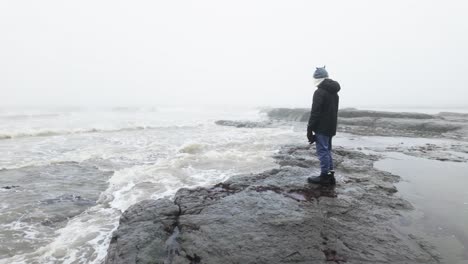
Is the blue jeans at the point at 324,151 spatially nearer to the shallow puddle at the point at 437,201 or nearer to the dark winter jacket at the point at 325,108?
the dark winter jacket at the point at 325,108

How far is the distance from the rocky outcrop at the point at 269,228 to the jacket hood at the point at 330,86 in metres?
1.97

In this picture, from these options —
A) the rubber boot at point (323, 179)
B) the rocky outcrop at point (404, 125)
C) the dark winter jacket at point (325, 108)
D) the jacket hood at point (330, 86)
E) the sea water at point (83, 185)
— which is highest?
the jacket hood at point (330, 86)

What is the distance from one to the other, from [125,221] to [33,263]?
135 cm

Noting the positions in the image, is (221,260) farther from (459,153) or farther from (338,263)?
(459,153)

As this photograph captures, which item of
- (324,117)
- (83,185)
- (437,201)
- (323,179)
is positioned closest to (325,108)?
(324,117)

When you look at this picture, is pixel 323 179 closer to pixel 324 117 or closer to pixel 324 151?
pixel 324 151

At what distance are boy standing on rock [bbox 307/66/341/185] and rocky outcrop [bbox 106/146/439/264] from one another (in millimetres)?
408

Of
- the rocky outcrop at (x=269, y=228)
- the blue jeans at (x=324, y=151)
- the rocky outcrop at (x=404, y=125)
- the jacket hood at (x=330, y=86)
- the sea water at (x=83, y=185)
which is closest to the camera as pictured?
the rocky outcrop at (x=269, y=228)

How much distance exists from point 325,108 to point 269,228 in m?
2.95

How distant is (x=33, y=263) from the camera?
4125mm

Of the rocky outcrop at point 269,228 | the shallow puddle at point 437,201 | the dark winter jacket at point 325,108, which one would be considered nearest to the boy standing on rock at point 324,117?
the dark winter jacket at point 325,108

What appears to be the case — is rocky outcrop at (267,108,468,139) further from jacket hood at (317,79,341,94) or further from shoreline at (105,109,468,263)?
shoreline at (105,109,468,263)

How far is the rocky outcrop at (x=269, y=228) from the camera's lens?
3.43 m

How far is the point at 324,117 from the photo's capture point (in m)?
5.86
